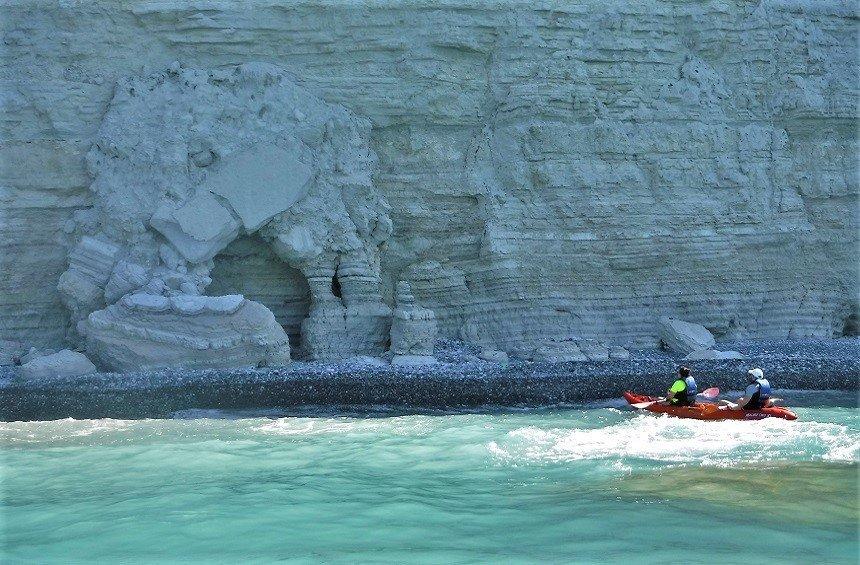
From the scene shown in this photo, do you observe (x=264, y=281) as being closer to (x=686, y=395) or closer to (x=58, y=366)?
(x=58, y=366)

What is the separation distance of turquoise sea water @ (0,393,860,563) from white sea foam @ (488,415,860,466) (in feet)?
0.10

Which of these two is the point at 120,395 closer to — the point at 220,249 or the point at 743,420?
the point at 220,249

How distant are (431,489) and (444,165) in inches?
359

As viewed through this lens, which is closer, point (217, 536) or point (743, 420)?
point (217, 536)

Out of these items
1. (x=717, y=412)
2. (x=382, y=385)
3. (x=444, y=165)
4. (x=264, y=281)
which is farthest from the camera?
(x=444, y=165)

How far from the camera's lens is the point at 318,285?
1395 centimetres

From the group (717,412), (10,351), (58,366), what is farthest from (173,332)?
(717,412)

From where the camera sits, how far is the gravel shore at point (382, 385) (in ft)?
33.8

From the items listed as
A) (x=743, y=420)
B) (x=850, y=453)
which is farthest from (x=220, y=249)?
(x=850, y=453)

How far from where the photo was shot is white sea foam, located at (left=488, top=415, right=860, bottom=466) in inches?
297

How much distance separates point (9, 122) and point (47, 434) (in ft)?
23.5

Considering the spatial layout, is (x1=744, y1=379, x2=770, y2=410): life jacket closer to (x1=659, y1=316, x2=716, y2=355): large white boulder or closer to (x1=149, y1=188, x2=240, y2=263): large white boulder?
(x1=659, y1=316, x2=716, y2=355): large white boulder

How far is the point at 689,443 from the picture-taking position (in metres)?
8.18

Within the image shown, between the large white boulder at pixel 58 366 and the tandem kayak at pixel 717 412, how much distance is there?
7558 millimetres
